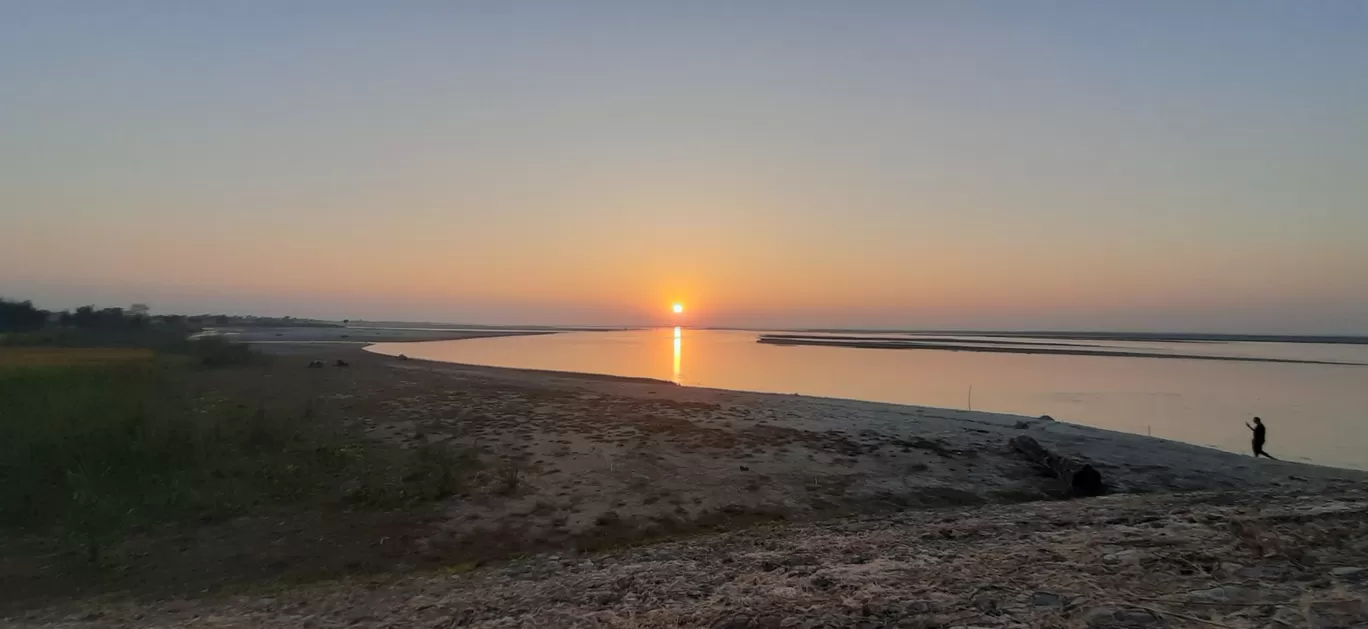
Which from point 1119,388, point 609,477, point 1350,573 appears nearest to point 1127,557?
point 1350,573

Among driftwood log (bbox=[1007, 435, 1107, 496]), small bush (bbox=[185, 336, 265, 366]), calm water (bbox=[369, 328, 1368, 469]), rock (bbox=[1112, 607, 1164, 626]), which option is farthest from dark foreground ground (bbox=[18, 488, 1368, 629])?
small bush (bbox=[185, 336, 265, 366])

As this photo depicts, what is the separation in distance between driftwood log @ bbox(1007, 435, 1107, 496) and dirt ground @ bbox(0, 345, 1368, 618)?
0.35 m

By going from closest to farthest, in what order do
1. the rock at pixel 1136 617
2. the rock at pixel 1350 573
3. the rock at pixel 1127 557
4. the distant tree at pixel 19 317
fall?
1. the rock at pixel 1136 617
2. the rock at pixel 1350 573
3. the rock at pixel 1127 557
4. the distant tree at pixel 19 317

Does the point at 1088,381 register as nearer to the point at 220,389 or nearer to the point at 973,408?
the point at 973,408

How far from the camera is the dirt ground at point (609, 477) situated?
360 inches

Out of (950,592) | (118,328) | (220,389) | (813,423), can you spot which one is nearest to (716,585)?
(950,592)

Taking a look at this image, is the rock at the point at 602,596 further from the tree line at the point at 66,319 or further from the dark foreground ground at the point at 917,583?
the tree line at the point at 66,319

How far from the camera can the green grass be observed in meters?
10.8

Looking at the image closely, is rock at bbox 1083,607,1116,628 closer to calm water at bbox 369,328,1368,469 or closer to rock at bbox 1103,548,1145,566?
rock at bbox 1103,548,1145,566

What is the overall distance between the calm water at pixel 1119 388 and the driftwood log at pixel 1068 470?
791cm

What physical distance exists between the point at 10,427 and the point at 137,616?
10.4 meters

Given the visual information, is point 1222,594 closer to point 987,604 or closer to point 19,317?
point 987,604

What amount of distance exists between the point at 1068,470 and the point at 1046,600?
8.88 meters

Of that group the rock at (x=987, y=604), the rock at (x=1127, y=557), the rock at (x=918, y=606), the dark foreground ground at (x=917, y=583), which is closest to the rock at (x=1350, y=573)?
the dark foreground ground at (x=917, y=583)
